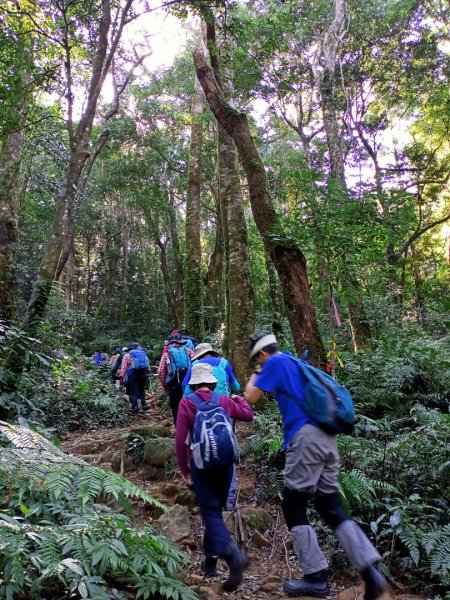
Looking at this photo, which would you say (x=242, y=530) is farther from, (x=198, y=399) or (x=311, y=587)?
(x=198, y=399)

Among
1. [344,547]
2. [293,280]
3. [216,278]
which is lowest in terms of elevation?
[344,547]

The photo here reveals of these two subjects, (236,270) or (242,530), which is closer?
(242,530)

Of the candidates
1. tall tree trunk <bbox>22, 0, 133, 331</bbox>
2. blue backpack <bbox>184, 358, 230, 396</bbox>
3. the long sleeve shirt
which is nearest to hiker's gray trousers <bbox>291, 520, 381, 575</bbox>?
the long sleeve shirt

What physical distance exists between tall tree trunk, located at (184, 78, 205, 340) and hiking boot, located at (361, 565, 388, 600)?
10753mm

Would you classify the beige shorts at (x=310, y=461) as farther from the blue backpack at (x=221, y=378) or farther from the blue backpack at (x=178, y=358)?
the blue backpack at (x=178, y=358)

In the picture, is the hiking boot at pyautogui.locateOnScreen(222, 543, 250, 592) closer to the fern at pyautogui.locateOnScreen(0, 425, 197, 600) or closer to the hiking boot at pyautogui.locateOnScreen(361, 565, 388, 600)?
the fern at pyautogui.locateOnScreen(0, 425, 197, 600)

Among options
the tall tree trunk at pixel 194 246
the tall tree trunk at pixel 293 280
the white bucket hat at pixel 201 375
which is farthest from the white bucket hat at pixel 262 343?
the tall tree trunk at pixel 194 246

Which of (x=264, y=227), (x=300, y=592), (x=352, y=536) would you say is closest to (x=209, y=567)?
(x=300, y=592)

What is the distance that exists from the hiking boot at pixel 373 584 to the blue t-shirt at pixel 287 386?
96 cm

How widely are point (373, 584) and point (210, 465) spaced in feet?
4.66

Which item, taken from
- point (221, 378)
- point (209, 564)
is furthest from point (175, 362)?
point (209, 564)

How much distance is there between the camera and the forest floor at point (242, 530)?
4.07m

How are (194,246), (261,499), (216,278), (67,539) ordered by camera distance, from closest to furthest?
(67,539), (261,499), (194,246), (216,278)

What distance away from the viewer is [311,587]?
349 centimetres
